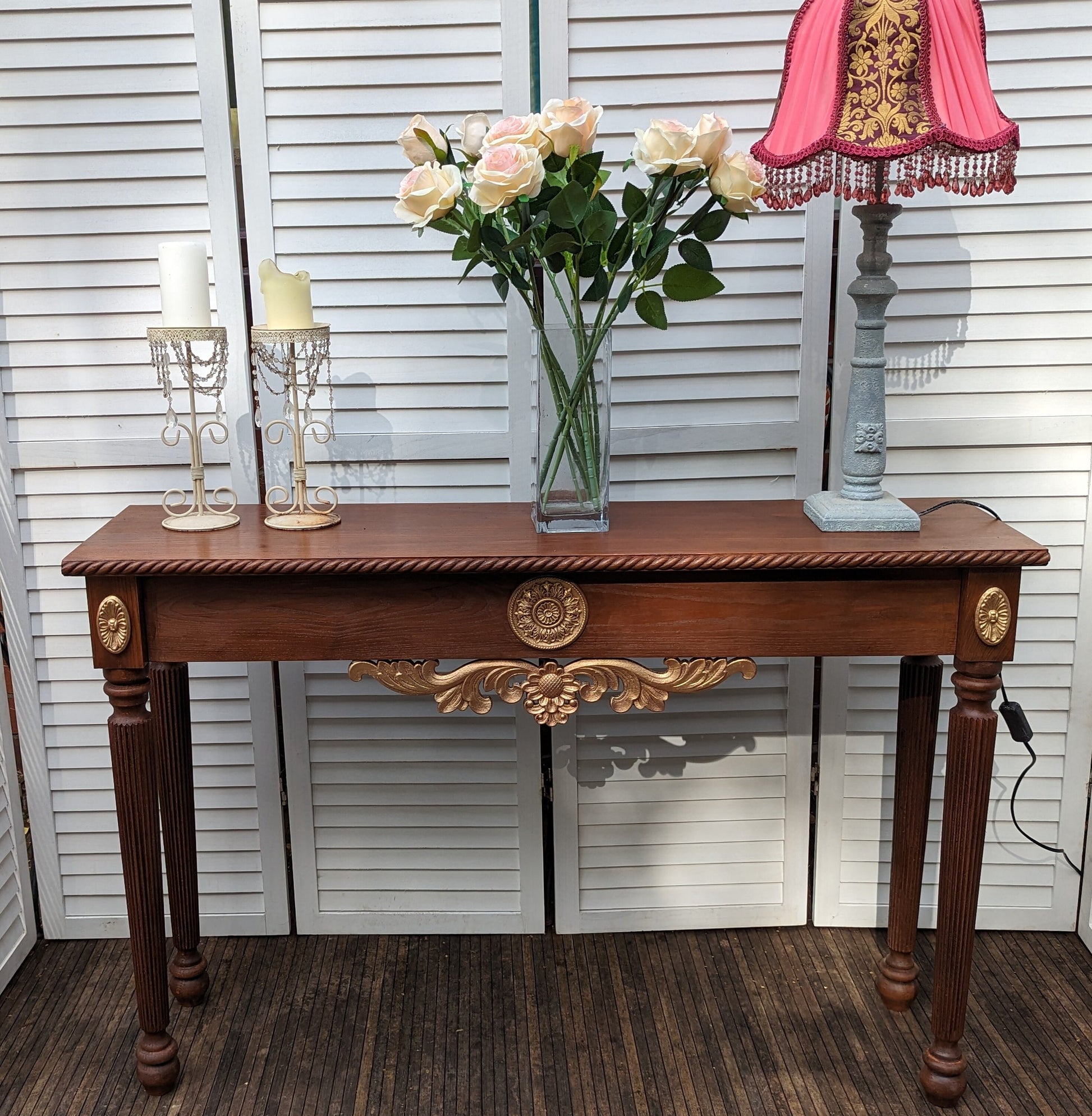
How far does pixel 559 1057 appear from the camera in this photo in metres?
1.77

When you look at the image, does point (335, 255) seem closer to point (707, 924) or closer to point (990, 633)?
point (990, 633)

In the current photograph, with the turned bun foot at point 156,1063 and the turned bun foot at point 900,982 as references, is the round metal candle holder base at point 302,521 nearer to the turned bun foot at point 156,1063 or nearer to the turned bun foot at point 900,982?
the turned bun foot at point 156,1063

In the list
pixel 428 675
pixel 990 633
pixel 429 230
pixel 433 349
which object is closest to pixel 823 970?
pixel 990 633

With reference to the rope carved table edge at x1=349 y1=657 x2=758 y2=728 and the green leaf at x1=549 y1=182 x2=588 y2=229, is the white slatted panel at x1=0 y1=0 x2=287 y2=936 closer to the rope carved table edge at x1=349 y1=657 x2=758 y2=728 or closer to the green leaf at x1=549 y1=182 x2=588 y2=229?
the rope carved table edge at x1=349 y1=657 x2=758 y2=728

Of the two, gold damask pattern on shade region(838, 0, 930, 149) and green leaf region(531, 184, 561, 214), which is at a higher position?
A: gold damask pattern on shade region(838, 0, 930, 149)

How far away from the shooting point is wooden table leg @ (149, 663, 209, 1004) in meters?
1.80

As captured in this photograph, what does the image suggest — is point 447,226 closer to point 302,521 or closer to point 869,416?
point 302,521

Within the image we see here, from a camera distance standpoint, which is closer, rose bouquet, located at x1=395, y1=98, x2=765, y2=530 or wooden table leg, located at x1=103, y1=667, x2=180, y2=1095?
rose bouquet, located at x1=395, y1=98, x2=765, y2=530

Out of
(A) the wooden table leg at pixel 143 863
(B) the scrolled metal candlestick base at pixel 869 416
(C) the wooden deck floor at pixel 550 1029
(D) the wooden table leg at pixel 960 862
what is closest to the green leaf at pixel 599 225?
(B) the scrolled metal candlestick base at pixel 869 416

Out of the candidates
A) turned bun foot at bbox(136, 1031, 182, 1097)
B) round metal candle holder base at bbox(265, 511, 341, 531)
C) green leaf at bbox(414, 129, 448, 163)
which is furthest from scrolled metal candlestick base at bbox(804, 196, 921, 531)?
turned bun foot at bbox(136, 1031, 182, 1097)

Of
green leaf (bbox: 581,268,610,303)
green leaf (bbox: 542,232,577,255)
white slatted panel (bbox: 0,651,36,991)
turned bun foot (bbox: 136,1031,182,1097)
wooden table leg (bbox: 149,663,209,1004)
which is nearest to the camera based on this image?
green leaf (bbox: 542,232,577,255)

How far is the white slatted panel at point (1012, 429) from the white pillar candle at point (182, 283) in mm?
1008

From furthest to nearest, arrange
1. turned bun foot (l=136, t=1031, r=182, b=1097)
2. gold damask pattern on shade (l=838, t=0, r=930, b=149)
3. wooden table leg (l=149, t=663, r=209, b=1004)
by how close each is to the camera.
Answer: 1. wooden table leg (l=149, t=663, r=209, b=1004)
2. turned bun foot (l=136, t=1031, r=182, b=1097)
3. gold damask pattern on shade (l=838, t=0, r=930, b=149)

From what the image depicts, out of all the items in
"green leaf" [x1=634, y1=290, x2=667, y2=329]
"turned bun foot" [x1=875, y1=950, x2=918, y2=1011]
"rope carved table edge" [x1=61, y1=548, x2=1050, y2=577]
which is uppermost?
"green leaf" [x1=634, y1=290, x2=667, y2=329]
